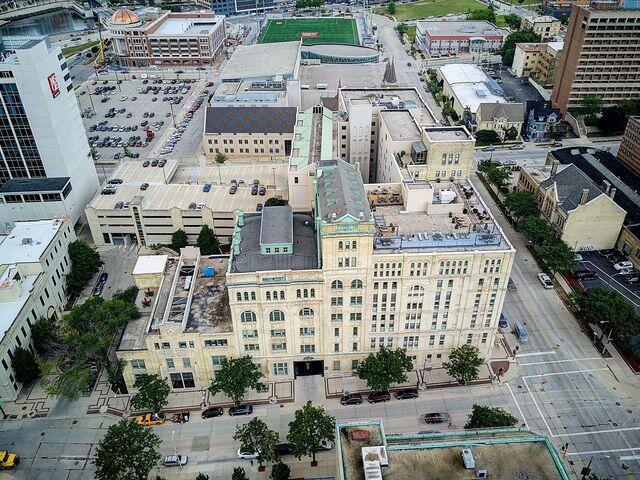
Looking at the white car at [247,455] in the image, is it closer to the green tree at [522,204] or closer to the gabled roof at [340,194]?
the gabled roof at [340,194]

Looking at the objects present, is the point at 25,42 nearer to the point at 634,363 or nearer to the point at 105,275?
the point at 105,275

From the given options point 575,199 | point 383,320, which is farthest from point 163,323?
point 575,199

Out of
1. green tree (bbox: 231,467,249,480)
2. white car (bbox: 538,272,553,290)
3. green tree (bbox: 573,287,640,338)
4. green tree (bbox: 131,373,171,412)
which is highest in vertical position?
green tree (bbox: 573,287,640,338)

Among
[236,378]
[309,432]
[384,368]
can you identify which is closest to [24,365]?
[236,378]

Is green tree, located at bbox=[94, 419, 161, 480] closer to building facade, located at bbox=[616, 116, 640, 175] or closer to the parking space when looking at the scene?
the parking space

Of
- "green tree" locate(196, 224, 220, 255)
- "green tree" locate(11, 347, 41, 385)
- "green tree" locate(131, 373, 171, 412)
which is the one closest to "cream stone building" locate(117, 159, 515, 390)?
"green tree" locate(131, 373, 171, 412)

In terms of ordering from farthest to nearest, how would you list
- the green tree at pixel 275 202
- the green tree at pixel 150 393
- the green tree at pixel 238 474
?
the green tree at pixel 275 202
the green tree at pixel 150 393
the green tree at pixel 238 474

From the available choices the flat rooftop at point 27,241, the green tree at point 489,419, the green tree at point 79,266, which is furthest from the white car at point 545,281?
the flat rooftop at point 27,241

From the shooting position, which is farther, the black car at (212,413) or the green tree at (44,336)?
the green tree at (44,336)
